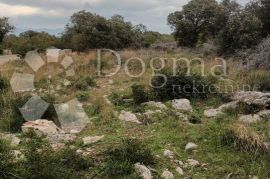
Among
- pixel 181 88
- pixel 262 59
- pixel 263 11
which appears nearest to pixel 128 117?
pixel 181 88

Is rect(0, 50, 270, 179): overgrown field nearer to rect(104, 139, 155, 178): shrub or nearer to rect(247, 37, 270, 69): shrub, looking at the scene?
rect(104, 139, 155, 178): shrub

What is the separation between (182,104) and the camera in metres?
7.99

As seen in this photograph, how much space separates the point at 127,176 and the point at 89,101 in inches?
147

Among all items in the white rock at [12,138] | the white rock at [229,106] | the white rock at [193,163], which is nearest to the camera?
the white rock at [193,163]

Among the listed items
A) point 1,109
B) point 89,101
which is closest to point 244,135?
point 89,101

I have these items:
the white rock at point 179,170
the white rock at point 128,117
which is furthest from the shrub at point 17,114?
the white rock at point 179,170

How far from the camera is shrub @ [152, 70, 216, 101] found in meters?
8.49

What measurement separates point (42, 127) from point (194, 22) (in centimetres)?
1117

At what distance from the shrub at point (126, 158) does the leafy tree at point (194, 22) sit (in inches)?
428

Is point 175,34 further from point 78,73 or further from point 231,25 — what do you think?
point 78,73

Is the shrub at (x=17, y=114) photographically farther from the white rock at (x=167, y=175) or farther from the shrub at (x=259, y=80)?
the shrub at (x=259, y=80)

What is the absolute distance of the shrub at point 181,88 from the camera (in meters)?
8.49

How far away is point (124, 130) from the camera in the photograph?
688cm

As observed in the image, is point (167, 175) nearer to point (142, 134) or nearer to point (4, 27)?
point (142, 134)
